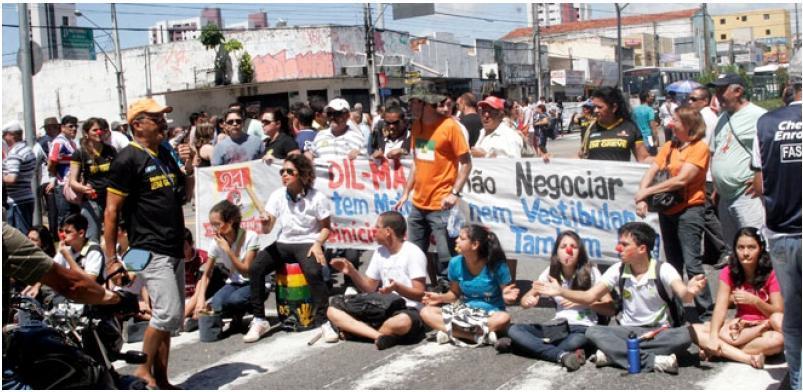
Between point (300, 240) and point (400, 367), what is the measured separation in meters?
1.86

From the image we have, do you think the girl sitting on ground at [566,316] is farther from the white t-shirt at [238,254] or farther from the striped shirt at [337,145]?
the striped shirt at [337,145]

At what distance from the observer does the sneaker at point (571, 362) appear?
6.23 meters

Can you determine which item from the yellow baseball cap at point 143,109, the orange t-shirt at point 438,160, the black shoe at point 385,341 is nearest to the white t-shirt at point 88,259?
the yellow baseball cap at point 143,109

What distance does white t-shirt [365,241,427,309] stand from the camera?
7.52m

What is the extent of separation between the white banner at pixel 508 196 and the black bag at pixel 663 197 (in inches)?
16.4

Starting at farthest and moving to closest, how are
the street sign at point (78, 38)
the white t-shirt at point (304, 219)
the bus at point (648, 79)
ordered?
the bus at point (648, 79) < the street sign at point (78, 38) < the white t-shirt at point (304, 219)

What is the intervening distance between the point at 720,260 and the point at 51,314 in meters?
6.35

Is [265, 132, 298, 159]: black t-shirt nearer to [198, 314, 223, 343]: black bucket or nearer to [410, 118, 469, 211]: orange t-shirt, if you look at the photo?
[410, 118, 469, 211]: orange t-shirt

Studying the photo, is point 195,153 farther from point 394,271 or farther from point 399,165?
point 394,271

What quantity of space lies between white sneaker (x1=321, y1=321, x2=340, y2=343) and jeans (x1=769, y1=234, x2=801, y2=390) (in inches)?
141

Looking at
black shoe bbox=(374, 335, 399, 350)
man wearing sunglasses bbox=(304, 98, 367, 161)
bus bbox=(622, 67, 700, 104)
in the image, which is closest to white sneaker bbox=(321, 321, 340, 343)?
black shoe bbox=(374, 335, 399, 350)

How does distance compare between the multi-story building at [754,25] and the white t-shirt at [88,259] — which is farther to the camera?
the multi-story building at [754,25]

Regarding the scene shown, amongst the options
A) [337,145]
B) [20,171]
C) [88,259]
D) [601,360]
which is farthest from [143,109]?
[20,171]

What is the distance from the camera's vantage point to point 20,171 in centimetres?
1162
